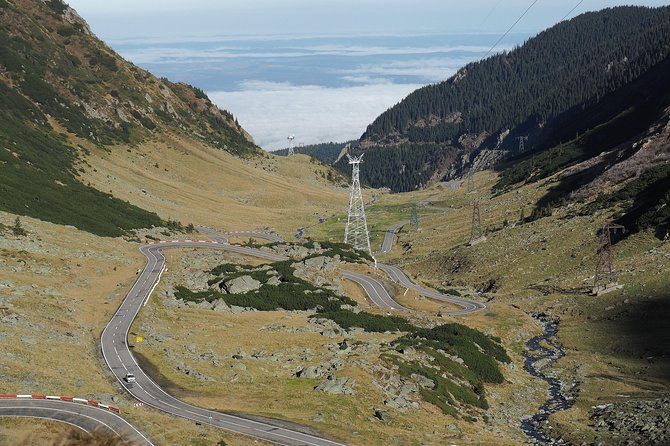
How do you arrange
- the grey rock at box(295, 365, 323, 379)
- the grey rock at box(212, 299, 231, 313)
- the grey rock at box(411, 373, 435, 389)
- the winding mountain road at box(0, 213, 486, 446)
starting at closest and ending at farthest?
the winding mountain road at box(0, 213, 486, 446) < the grey rock at box(295, 365, 323, 379) < the grey rock at box(411, 373, 435, 389) < the grey rock at box(212, 299, 231, 313)

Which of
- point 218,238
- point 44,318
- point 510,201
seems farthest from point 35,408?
point 510,201

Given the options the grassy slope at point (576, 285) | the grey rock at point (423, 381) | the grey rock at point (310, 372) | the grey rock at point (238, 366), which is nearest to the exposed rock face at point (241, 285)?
the grey rock at point (238, 366)

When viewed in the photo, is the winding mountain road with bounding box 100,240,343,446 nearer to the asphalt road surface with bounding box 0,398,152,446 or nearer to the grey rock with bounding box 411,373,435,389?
the asphalt road surface with bounding box 0,398,152,446

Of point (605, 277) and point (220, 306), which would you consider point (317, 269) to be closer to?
point (220, 306)

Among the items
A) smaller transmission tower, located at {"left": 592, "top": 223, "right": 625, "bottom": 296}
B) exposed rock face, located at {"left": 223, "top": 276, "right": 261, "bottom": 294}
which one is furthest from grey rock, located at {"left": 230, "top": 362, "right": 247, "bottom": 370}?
smaller transmission tower, located at {"left": 592, "top": 223, "right": 625, "bottom": 296}

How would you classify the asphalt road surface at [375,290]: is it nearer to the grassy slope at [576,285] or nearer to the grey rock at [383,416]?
the grassy slope at [576,285]

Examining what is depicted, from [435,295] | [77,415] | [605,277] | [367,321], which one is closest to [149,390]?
[77,415]
